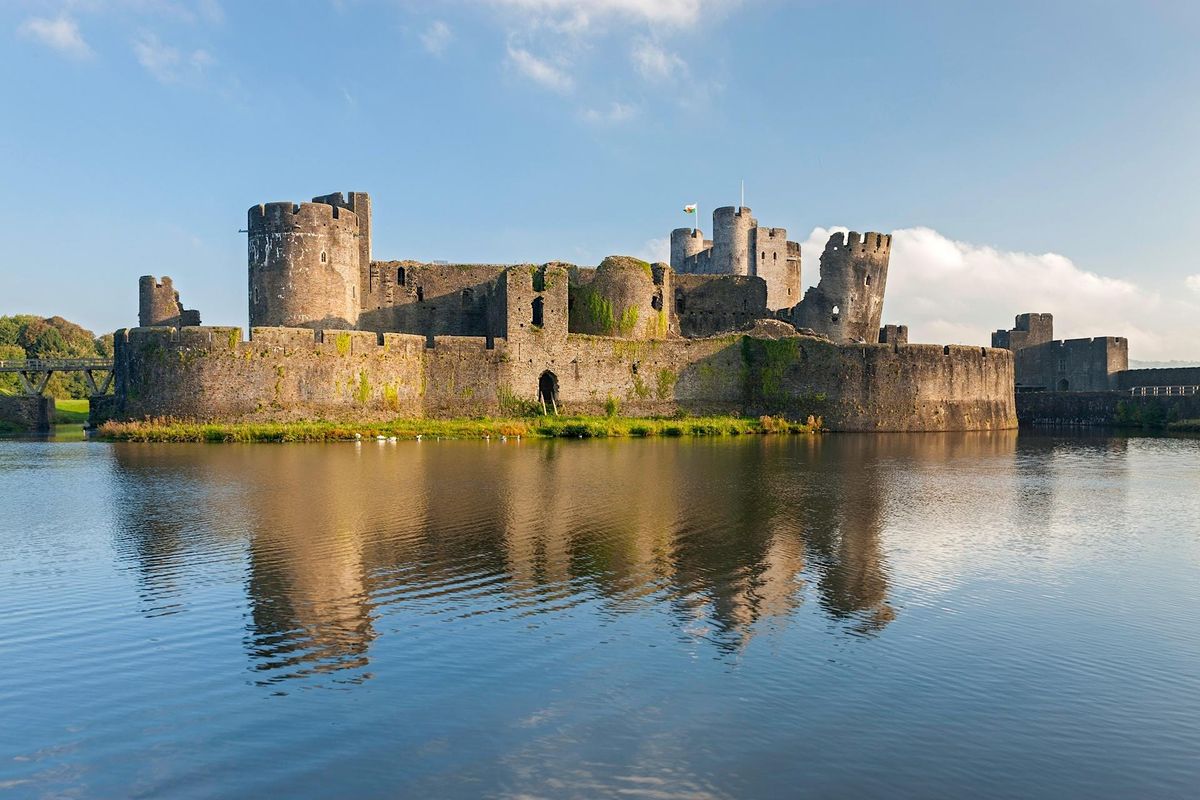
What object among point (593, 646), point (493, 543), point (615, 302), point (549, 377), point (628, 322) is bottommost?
point (593, 646)

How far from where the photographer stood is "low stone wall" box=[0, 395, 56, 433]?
150 ft

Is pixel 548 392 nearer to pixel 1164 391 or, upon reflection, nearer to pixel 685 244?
pixel 685 244

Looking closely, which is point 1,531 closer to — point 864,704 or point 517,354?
point 864,704

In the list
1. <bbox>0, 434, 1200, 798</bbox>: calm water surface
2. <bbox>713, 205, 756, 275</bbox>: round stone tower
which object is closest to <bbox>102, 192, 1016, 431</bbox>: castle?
<bbox>713, 205, 756, 275</bbox>: round stone tower

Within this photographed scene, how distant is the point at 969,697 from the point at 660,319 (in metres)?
37.6

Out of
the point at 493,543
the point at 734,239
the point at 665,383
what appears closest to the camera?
the point at 493,543

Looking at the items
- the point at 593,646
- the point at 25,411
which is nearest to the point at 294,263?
the point at 25,411

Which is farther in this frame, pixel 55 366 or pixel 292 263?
pixel 55 366

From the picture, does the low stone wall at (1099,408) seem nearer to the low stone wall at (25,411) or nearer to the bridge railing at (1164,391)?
the bridge railing at (1164,391)

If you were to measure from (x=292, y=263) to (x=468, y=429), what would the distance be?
1077 centimetres

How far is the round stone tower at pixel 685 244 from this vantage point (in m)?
59.7

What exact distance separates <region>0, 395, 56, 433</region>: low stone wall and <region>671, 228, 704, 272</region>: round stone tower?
121 ft

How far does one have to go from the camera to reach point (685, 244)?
5981cm

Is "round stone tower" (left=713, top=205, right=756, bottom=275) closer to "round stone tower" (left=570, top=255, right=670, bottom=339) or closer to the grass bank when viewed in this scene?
"round stone tower" (left=570, top=255, right=670, bottom=339)
